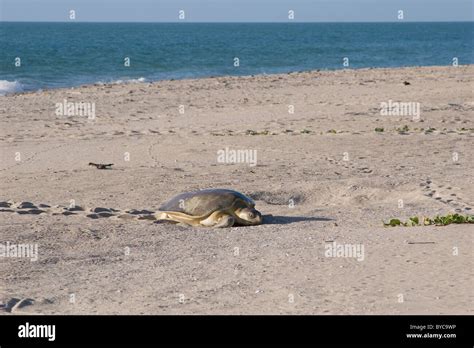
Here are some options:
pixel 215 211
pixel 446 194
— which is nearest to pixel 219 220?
pixel 215 211

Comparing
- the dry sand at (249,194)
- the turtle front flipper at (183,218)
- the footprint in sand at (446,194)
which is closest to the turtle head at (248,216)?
the dry sand at (249,194)

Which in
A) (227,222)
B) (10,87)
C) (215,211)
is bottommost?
(227,222)

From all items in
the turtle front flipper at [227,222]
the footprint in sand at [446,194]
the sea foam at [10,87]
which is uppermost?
the sea foam at [10,87]

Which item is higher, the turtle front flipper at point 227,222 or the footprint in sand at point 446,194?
the footprint in sand at point 446,194

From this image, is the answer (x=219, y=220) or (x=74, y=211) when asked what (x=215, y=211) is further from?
(x=74, y=211)

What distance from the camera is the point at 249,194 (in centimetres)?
1162

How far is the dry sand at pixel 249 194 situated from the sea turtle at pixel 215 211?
33 cm

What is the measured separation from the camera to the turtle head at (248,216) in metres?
9.94

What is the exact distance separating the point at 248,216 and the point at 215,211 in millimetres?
373

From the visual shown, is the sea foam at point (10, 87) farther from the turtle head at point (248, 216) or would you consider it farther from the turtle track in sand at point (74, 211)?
the turtle head at point (248, 216)

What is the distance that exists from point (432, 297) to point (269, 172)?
21.6 ft

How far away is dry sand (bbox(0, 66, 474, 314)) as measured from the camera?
6875mm
